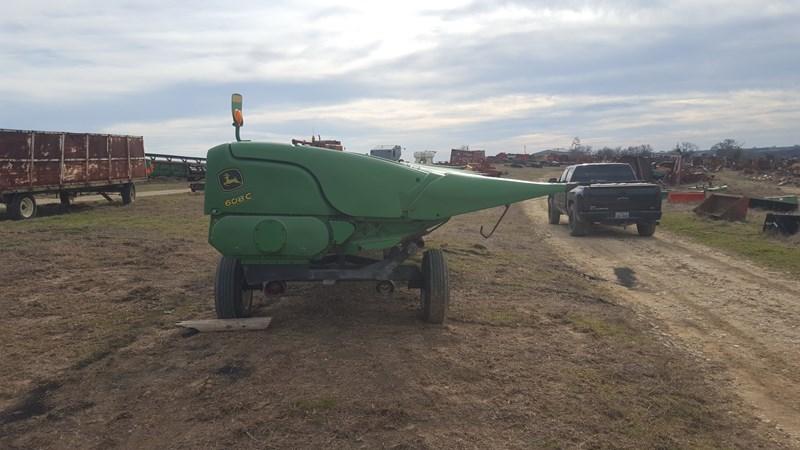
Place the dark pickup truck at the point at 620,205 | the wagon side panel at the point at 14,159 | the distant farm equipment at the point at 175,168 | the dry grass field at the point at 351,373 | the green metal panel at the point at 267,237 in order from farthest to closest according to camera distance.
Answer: the distant farm equipment at the point at 175,168 → the wagon side panel at the point at 14,159 → the dark pickup truck at the point at 620,205 → the green metal panel at the point at 267,237 → the dry grass field at the point at 351,373

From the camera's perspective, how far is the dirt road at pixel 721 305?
431 cm

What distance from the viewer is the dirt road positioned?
14.1 ft

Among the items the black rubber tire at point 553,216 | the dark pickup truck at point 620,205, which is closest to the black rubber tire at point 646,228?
the dark pickup truck at point 620,205

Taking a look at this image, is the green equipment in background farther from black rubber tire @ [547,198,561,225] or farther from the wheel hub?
the wheel hub

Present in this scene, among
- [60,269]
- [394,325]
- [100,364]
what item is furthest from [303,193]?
[60,269]

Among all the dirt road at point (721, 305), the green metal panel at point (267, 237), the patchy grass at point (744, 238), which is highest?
the green metal panel at point (267, 237)

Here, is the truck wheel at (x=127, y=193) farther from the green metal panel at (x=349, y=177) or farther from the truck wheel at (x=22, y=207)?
the green metal panel at (x=349, y=177)

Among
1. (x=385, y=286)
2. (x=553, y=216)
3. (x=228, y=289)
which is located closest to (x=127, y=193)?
(x=553, y=216)

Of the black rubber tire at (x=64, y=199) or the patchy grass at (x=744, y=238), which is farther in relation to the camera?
the black rubber tire at (x=64, y=199)

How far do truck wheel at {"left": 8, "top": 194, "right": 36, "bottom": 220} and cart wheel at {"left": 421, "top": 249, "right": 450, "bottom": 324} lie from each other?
47.9 feet

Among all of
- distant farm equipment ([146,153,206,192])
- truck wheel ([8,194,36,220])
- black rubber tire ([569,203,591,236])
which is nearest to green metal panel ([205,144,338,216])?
black rubber tire ([569,203,591,236])

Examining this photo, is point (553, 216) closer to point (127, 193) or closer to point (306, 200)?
point (306, 200)

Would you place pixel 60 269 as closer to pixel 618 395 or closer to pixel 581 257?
pixel 618 395

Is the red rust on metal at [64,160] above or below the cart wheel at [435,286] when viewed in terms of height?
above
